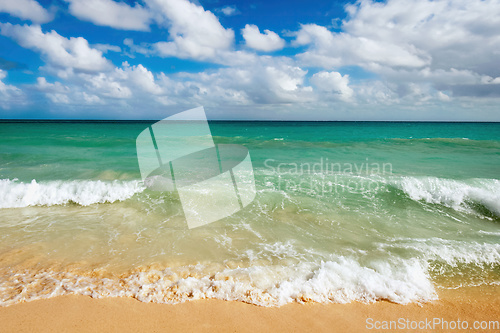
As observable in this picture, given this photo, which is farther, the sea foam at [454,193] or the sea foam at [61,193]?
the sea foam at [61,193]

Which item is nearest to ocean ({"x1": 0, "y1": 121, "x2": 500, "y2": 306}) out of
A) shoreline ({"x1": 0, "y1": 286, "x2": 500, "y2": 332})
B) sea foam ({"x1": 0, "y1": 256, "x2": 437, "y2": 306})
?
sea foam ({"x1": 0, "y1": 256, "x2": 437, "y2": 306})

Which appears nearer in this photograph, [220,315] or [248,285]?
[220,315]

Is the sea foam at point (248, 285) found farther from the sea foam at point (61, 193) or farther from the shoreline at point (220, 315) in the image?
the sea foam at point (61, 193)

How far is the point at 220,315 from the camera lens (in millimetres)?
3188

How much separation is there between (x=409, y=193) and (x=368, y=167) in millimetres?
4908

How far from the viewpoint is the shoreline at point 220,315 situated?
9.84 feet

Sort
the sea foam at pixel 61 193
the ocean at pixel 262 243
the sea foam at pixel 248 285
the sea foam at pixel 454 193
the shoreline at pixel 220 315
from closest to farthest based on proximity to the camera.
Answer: the shoreline at pixel 220 315 < the sea foam at pixel 248 285 < the ocean at pixel 262 243 < the sea foam at pixel 454 193 < the sea foam at pixel 61 193

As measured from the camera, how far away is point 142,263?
13.9 feet

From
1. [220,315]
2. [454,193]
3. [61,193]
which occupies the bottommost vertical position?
[220,315]

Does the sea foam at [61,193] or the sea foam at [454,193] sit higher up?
the sea foam at [61,193]

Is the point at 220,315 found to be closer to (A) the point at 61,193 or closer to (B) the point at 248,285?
(B) the point at 248,285

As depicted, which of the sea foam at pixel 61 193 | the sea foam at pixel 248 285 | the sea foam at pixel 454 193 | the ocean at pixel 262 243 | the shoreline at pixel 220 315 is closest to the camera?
the shoreline at pixel 220 315

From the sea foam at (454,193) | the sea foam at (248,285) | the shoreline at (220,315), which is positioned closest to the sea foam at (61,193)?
the sea foam at (248,285)

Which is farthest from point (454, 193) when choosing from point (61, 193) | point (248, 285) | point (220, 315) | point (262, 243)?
point (61, 193)
